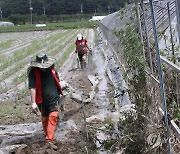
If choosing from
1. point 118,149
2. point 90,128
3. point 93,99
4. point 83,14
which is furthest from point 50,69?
point 83,14

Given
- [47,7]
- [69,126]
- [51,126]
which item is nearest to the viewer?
[51,126]

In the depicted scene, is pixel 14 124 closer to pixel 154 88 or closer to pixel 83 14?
pixel 154 88

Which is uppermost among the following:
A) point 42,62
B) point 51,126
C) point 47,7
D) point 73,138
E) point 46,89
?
point 47,7

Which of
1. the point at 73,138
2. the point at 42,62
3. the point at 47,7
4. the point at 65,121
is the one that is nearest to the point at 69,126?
the point at 65,121

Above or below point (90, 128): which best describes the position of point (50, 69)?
above

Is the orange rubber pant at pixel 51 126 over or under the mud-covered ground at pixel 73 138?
over

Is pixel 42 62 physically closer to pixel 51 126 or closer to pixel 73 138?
pixel 51 126

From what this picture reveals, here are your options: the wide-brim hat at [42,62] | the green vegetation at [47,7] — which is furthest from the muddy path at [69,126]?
the green vegetation at [47,7]

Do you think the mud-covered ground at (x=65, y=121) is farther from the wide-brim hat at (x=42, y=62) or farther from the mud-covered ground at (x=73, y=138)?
the wide-brim hat at (x=42, y=62)

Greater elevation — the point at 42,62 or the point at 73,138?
the point at 42,62

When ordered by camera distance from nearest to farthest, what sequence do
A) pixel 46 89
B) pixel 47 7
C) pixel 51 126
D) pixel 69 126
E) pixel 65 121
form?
pixel 51 126 < pixel 46 89 < pixel 69 126 < pixel 65 121 < pixel 47 7

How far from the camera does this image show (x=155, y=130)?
171 inches

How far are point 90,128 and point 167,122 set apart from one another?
235 centimetres

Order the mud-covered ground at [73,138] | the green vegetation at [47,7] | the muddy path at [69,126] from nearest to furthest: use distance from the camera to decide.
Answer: the mud-covered ground at [73,138] → the muddy path at [69,126] → the green vegetation at [47,7]
